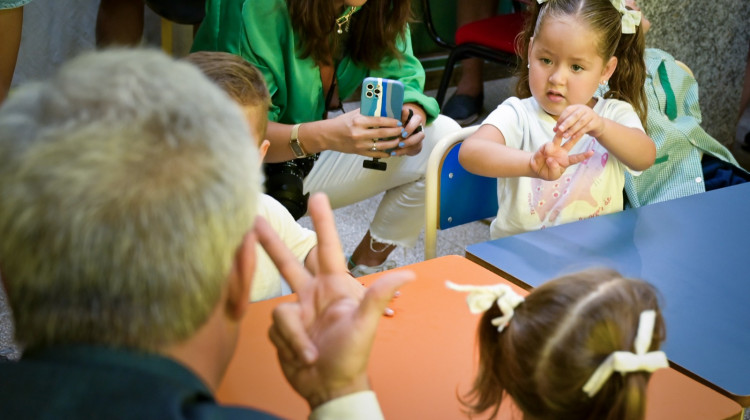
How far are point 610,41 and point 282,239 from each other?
879 mm

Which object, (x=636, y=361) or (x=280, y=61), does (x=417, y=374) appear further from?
(x=280, y=61)

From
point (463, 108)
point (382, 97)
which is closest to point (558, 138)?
point (382, 97)

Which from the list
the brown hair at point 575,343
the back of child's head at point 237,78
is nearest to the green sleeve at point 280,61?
the back of child's head at point 237,78

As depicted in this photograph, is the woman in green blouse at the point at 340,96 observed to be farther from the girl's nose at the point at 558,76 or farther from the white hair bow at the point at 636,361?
the white hair bow at the point at 636,361

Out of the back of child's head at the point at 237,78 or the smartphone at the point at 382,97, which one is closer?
the back of child's head at the point at 237,78

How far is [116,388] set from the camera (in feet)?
2.25

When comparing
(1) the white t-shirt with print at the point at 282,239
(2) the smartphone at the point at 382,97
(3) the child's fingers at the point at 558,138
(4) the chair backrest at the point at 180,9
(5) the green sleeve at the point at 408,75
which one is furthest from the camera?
(4) the chair backrest at the point at 180,9

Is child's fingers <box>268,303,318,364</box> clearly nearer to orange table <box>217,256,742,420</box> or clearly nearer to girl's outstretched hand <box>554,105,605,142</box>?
orange table <box>217,256,742,420</box>

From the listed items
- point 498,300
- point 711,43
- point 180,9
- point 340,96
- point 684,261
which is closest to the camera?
point 498,300

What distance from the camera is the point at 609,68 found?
202 centimetres

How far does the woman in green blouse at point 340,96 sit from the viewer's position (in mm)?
2184

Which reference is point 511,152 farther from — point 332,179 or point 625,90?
point 332,179

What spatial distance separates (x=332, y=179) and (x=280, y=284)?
2.59 feet

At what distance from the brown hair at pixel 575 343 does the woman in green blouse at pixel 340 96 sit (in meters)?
1.17
